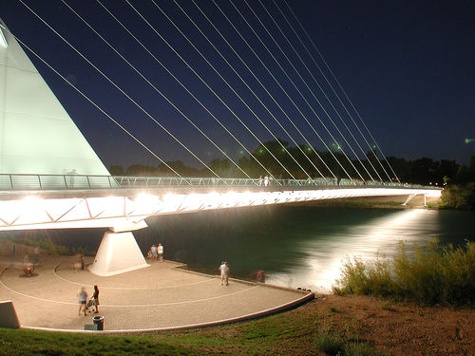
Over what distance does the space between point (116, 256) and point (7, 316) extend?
28.5ft

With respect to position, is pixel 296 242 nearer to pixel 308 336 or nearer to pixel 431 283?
pixel 431 283

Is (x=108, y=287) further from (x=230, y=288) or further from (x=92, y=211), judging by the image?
(x=230, y=288)

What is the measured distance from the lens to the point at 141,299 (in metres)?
13.4

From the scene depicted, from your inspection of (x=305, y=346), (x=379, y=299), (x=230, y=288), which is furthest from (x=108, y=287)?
(x=379, y=299)

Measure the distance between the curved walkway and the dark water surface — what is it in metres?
4.93

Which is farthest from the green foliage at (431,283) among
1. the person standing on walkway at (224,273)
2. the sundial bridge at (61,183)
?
the sundial bridge at (61,183)

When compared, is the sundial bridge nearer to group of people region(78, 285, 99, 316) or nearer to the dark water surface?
group of people region(78, 285, 99, 316)

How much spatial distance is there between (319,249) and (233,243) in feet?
23.7

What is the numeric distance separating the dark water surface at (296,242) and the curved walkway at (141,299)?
493 cm

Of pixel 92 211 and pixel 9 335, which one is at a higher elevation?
pixel 92 211

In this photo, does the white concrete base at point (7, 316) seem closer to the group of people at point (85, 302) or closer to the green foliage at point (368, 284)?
the group of people at point (85, 302)

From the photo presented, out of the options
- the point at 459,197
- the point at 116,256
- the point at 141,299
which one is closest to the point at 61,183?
the point at 116,256

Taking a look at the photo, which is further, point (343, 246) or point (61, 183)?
point (343, 246)

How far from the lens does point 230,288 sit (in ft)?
48.6
